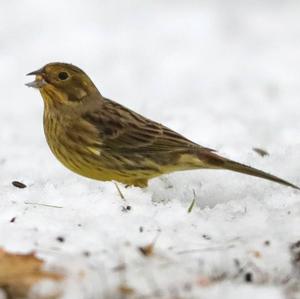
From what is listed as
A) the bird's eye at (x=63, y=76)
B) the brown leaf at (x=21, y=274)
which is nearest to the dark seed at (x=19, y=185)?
the bird's eye at (x=63, y=76)

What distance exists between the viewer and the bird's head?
672 cm

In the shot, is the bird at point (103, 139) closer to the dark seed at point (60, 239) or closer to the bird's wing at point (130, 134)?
the bird's wing at point (130, 134)

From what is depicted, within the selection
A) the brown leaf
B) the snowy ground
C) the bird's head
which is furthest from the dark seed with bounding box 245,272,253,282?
the bird's head

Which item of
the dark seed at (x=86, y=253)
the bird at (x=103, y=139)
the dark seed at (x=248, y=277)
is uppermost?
the bird at (x=103, y=139)

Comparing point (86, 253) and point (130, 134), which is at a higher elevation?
point (130, 134)

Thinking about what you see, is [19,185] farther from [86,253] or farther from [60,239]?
[86,253]

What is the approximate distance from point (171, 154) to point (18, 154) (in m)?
1.83

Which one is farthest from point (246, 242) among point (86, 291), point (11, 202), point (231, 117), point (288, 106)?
point (288, 106)

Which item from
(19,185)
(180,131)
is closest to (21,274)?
(19,185)

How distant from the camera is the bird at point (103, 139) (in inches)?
259

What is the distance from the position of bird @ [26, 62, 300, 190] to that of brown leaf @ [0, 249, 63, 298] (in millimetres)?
1906

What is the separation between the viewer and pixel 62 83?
680 cm

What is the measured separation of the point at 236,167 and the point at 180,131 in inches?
93.4

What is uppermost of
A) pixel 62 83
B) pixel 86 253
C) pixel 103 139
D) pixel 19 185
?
pixel 62 83
